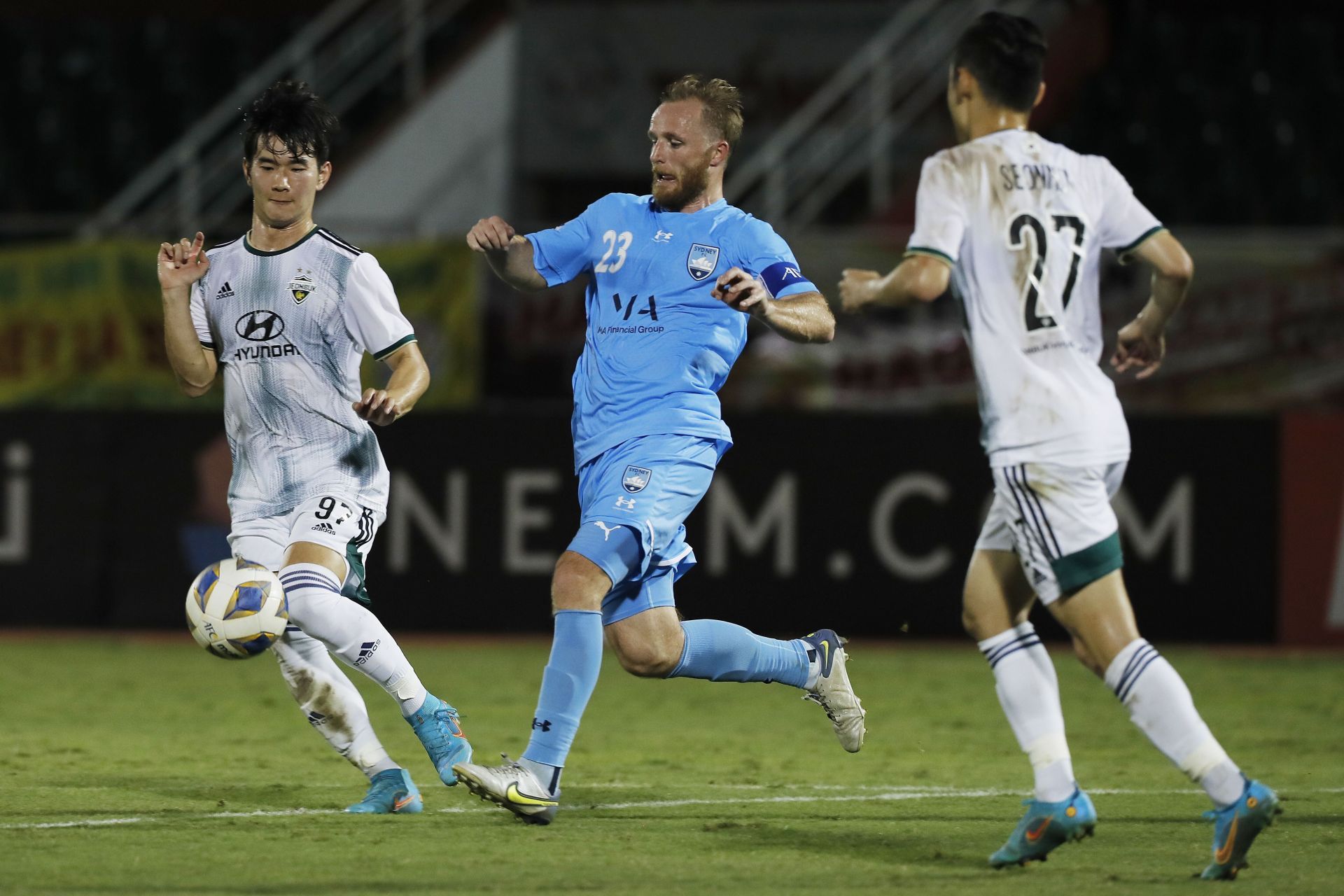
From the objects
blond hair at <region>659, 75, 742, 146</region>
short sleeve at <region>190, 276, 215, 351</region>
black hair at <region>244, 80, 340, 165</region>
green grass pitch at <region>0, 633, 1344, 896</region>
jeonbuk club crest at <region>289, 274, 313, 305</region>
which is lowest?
green grass pitch at <region>0, 633, 1344, 896</region>

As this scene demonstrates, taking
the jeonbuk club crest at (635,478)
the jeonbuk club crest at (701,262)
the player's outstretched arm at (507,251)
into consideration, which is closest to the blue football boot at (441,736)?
the jeonbuk club crest at (635,478)

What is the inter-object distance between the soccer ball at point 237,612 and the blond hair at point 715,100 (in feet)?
6.36

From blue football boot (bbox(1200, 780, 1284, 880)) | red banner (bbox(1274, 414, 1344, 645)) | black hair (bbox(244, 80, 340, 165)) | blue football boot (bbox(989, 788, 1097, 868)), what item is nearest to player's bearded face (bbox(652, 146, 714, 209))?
black hair (bbox(244, 80, 340, 165))

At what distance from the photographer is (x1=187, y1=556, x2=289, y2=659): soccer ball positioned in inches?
219

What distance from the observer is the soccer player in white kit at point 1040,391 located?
4.81 metres

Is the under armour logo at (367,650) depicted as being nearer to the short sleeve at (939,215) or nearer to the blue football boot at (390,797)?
the blue football boot at (390,797)

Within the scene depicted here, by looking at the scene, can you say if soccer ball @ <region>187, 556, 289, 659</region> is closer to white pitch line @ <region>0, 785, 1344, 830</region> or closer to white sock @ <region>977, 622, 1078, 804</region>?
white pitch line @ <region>0, 785, 1344, 830</region>

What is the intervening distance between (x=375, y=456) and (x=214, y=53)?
13600 millimetres

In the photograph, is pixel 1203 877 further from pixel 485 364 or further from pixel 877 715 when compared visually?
pixel 485 364

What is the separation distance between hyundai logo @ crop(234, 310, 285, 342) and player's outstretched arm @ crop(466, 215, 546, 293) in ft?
2.14

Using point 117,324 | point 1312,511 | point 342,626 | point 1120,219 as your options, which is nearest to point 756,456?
point 1312,511

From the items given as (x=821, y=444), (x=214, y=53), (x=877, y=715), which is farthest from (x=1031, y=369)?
(x=214, y=53)

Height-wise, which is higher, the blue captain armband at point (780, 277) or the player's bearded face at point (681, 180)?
the player's bearded face at point (681, 180)

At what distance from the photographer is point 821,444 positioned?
11781 mm
